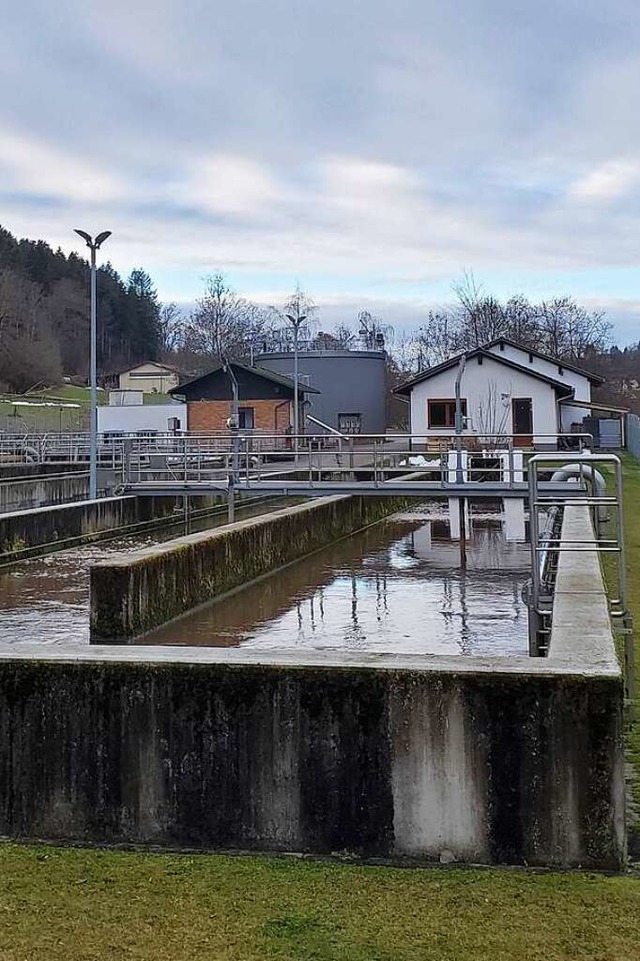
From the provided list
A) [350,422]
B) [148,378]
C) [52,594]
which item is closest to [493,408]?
[350,422]

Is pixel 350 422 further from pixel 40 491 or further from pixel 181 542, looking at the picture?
pixel 181 542

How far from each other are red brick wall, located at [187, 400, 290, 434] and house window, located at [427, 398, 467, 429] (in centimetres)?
752

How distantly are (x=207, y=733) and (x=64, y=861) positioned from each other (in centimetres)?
95

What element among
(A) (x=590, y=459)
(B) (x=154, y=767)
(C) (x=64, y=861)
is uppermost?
(A) (x=590, y=459)

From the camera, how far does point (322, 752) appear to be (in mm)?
5457

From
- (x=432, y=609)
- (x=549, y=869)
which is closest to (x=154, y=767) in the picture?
(x=549, y=869)

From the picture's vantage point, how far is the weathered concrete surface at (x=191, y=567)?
10625 mm

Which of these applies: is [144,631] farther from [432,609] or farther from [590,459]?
[590,459]

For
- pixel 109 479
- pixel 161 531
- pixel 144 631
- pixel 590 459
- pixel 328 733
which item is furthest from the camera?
pixel 109 479

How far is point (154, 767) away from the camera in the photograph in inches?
222

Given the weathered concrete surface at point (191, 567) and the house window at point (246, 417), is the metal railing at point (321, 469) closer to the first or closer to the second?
the weathered concrete surface at point (191, 567)

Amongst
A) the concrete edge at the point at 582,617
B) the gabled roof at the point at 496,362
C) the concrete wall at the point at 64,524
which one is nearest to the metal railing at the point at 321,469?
the concrete wall at the point at 64,524

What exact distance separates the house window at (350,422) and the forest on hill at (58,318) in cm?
3976

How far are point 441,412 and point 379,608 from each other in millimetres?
36083
